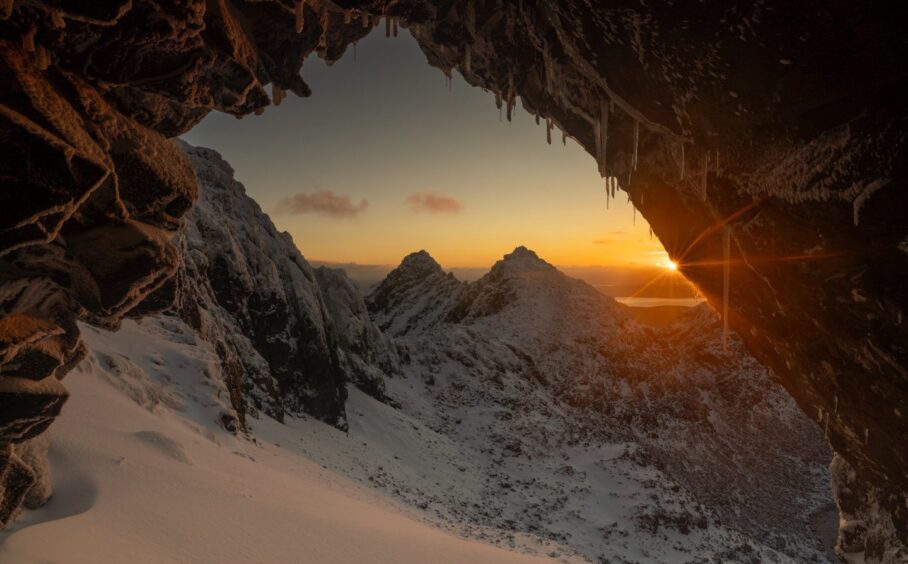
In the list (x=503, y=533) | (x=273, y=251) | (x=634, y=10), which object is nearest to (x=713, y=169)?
(x=634, y=10)

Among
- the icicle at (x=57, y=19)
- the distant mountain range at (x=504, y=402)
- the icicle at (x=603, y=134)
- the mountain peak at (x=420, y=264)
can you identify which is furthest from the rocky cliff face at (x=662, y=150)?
the mountain peak at (x=420, y=264)

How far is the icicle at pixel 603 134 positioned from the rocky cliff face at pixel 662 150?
0.16 meters

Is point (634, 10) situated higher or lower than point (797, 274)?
higher

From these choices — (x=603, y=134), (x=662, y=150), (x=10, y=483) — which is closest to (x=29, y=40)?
(x=10, y=483)

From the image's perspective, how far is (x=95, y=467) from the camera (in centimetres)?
713

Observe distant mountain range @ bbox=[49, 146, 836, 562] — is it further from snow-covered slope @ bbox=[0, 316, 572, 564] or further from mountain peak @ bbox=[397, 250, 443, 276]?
mountain peak @ bbox=[397, 250, 443, 276]

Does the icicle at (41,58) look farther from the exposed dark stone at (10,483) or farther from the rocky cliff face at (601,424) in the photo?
the rocky cliff face at (601,424)

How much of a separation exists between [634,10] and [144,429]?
11467 millimetres

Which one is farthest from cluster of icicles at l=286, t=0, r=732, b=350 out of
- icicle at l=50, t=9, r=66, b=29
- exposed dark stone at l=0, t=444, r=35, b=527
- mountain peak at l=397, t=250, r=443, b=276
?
mountain peak at l=397, t=250, r=443, b=276

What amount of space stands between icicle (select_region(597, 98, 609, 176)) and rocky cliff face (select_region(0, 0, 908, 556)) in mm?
157

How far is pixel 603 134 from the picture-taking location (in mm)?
10680

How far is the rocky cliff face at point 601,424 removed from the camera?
76.6 ft

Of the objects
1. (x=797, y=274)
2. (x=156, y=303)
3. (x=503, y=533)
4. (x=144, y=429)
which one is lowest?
(x=503, y=533)

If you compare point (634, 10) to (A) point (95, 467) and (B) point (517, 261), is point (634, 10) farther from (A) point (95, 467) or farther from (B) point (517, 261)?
(B) point (517, 261)
